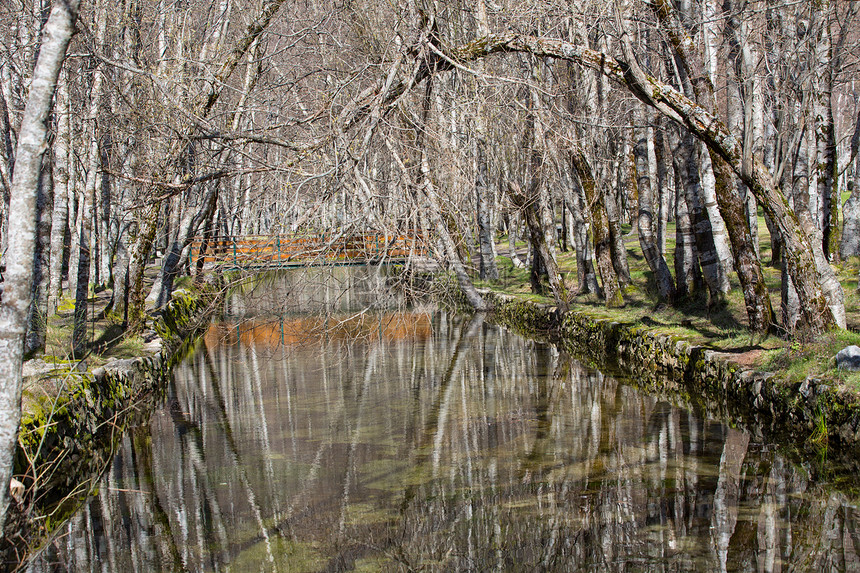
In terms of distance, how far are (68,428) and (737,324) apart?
9.37 metres

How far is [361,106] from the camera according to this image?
32.0 feet

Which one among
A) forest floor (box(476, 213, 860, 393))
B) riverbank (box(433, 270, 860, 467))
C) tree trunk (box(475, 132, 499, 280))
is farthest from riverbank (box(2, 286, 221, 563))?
tree trunk (box(475, 132, 499, 280))

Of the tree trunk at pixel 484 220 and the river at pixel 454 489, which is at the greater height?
the tree trunk at pixel 484 220

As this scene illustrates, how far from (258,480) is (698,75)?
25.8 ft

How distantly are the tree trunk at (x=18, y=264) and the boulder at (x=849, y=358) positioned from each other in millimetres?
7403

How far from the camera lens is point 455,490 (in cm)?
769

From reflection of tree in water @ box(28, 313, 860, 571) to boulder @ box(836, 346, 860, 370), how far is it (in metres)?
1.17

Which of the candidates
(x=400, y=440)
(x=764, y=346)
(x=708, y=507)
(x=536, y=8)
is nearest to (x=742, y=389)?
(x=764, y=346)

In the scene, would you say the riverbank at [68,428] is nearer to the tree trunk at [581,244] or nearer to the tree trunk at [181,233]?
the tree trunk at [181,233]

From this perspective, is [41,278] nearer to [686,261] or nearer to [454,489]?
[454,489]

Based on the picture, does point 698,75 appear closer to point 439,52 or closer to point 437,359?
point 439,52

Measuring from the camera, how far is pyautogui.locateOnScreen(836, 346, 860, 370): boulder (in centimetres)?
801

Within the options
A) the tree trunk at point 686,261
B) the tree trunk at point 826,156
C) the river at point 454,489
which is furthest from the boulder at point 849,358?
the tree trunk at point 686,261

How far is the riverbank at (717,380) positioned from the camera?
7.91 meters
